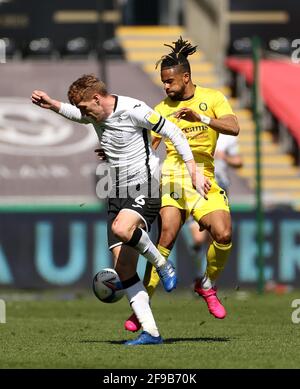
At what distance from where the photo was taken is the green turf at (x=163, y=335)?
32.5ft

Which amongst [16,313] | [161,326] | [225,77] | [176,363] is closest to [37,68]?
[225,77]

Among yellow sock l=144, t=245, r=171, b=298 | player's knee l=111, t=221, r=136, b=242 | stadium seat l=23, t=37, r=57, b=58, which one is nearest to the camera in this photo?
player's knee l=111, t=221, r=136, b=242

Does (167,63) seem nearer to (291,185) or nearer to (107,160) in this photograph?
(107,160)

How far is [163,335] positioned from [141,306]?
1.37 meters

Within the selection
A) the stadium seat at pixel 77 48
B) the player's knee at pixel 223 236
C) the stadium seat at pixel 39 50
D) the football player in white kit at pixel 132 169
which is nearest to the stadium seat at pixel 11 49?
the stadium seat at pixel 39 50

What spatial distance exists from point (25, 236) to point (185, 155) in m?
9.64

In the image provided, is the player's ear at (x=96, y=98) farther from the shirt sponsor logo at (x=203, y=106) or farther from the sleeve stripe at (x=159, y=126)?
the shirt sponsor logo at (x=203, y=106)

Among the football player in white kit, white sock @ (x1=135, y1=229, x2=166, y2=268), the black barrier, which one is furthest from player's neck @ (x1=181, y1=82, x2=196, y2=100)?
the black barrier

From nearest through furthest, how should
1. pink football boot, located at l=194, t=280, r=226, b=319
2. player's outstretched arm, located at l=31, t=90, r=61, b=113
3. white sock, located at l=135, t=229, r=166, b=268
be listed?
white sock, located at l=135, t=229, r=166, b=268
player's outstretched arm, located at l=31, t=90, r=61, b=113
pink football boot, located at l=194, t=280, r=226, b=319

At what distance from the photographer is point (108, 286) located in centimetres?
1117

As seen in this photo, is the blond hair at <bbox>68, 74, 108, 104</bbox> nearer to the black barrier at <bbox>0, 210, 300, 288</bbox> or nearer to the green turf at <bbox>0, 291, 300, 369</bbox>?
the green turf at <bbox>0, 291, 300, 369</bbox>

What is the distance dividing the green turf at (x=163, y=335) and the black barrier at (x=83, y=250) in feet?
5.17

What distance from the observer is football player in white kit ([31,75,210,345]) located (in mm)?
10984

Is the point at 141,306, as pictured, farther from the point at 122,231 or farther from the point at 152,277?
the point at 152,277
